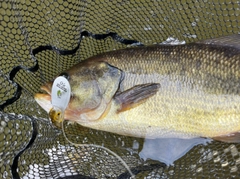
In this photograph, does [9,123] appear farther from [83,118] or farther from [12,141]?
[83,118]

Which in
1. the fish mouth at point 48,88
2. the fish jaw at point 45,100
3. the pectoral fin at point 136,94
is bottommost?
the fish jaw at point 45,100

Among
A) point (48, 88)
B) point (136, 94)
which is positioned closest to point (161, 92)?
point (136, 94)

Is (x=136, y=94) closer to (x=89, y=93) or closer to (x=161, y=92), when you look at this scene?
(x=161, y=92)

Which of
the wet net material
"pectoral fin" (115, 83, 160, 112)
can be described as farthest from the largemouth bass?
the wet net material

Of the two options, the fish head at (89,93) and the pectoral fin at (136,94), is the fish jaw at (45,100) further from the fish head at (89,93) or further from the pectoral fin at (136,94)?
the pectoral fin at (136,94)

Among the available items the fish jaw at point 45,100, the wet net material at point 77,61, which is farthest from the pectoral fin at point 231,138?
the fish jaw at point 45,100

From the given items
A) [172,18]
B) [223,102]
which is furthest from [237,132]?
[172,18]

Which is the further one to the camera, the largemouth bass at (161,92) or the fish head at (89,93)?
the fish head at (89,93)

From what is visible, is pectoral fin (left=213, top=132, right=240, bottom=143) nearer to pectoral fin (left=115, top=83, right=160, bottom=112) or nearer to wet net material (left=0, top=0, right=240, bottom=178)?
wet net material (left=0, top=0, right=240, bottom=178)
